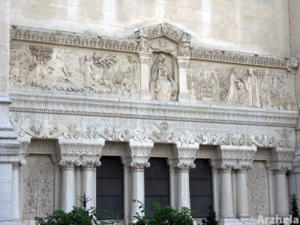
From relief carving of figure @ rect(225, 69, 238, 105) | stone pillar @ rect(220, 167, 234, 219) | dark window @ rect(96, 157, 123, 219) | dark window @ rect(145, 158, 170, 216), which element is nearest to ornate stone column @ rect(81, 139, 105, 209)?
dark window @ rect(96, 157, 123, 219)

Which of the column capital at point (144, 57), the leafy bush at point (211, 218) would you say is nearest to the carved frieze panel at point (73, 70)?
the column capital at point (144, 57)

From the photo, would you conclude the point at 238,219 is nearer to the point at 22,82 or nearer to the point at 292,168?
the point at 292,168

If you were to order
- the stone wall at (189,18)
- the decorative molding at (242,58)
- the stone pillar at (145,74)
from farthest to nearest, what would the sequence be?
1. the decorative molding at (242,58)
2. the stone pillar at (145,74)
3. the stone wall at (189,18)

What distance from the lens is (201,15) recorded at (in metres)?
18.9

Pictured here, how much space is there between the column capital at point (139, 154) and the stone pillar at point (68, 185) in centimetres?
178

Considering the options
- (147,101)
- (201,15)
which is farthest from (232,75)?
(147,101)

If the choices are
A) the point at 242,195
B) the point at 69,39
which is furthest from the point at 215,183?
the point at 69,39

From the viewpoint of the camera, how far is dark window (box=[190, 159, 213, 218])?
18.3 metres

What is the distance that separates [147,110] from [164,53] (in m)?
2.01

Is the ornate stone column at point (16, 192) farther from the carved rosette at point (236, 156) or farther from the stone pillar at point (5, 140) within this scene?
the carved rosette at point (236, 156)

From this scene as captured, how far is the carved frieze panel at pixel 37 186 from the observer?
15945 mm

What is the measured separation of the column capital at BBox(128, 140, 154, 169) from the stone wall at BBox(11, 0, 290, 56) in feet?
11.0

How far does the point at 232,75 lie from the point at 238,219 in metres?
4.59

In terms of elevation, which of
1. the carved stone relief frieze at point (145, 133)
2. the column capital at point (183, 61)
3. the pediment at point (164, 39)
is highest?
the pediment at point (164, 39)
